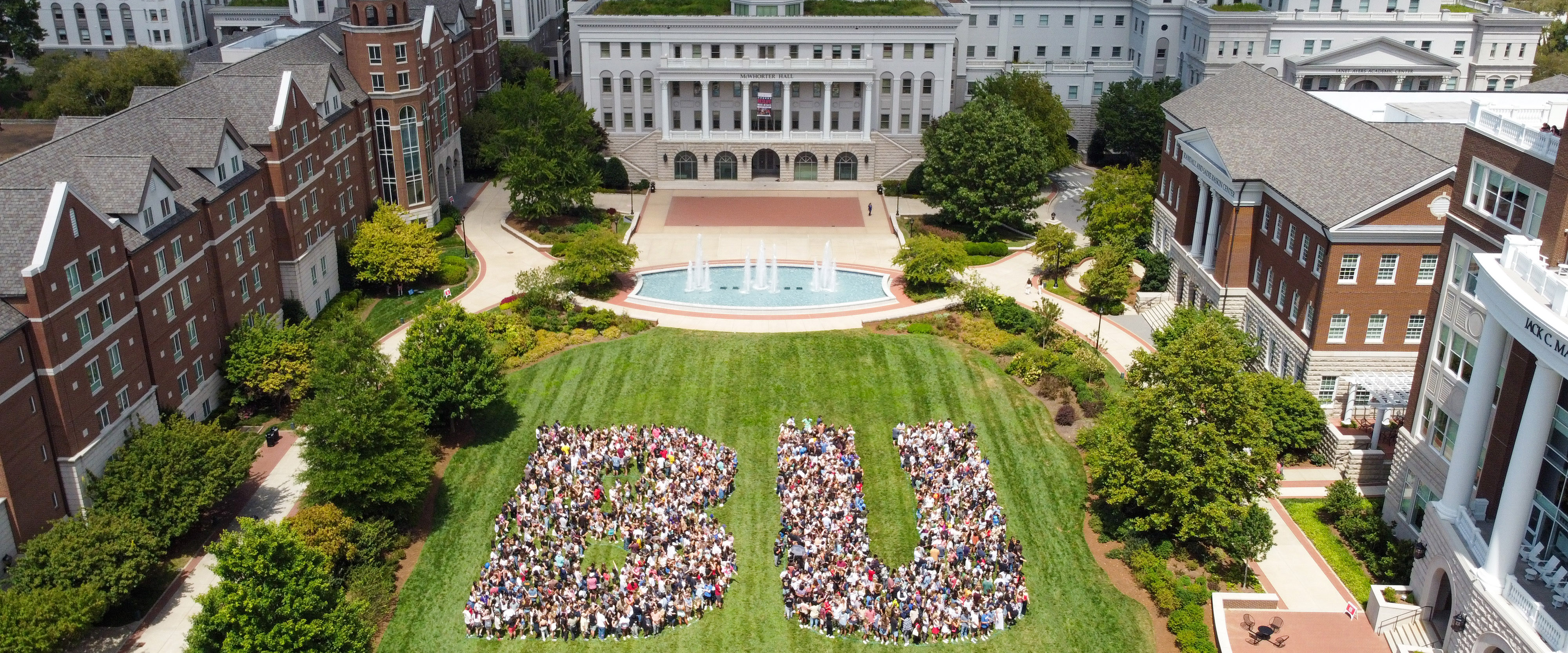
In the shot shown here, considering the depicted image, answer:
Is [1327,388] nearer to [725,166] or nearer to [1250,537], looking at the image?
[1250,537]

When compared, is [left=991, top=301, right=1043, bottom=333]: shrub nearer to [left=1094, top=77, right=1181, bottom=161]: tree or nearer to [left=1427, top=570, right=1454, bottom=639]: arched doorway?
[left=1427, top=570, right=1454, bottom=639]: arched doorway

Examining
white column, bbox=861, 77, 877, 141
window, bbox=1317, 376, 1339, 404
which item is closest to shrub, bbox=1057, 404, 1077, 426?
window, bbox=1317, 376, 1339, 404

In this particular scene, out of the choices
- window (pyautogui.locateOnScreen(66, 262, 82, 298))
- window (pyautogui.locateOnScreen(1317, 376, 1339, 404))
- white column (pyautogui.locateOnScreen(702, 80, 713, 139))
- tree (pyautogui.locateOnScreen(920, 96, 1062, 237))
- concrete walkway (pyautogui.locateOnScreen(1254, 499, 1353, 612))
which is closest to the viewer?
concrete walkway (pyautogui.locateOnScreen(1254, 499, 1353, 612))

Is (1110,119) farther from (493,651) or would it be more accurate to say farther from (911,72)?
(493,651)

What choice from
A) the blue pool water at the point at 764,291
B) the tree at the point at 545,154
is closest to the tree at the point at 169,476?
the blue pool water at the point at 764,291

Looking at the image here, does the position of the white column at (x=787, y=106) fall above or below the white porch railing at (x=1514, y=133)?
below

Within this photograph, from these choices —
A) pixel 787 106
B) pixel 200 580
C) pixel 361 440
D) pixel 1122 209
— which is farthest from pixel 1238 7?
pixel 200 580

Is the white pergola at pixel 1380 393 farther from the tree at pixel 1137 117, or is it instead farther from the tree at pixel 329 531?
the tree at pixel 1137 117
